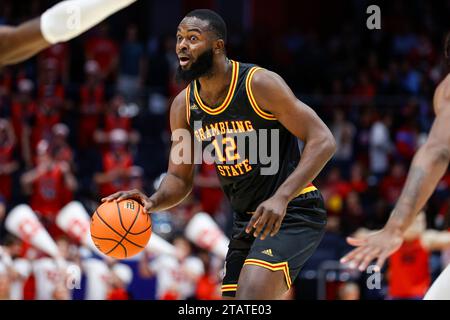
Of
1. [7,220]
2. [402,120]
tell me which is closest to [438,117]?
[7,220]

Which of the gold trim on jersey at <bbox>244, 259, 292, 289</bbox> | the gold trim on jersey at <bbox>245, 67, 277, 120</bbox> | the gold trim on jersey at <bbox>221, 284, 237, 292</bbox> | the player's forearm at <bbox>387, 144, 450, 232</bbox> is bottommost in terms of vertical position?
the gold trim on jersey at <bbox>221, 284, 237, 292</bbox>

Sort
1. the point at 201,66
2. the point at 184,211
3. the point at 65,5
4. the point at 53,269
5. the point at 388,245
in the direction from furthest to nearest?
the point at 184,211
the point at 53,269
the point at 201,66
the point at 65,5
the point at 388,245

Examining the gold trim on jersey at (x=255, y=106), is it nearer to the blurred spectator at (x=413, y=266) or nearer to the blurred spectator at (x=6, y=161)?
the blurred spectator at (x=413, y=266)

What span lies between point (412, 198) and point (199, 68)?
90.0 inches

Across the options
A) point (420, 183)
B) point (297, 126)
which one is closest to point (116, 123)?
point (297, 126)

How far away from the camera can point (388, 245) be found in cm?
395

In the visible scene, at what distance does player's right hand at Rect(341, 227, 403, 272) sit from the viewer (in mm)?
3926

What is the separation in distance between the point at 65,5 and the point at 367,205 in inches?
453

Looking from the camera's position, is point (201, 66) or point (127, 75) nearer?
point (201, 66)

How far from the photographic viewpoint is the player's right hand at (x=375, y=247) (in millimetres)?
3926

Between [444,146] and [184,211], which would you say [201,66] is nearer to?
[444,146]

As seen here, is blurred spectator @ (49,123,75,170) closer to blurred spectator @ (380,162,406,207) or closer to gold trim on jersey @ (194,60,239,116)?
blurred spectator @ (380,162,406,207)

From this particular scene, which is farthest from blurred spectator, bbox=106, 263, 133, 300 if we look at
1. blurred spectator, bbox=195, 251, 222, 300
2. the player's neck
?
the player's neck

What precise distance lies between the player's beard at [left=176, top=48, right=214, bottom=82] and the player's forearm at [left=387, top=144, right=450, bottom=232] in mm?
2170
